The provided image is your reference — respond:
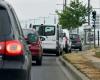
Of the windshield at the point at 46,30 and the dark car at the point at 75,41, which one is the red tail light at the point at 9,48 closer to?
the windshield at the point at 46,30

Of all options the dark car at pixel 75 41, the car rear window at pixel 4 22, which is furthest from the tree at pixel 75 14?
the car rear window at pixel 4 22

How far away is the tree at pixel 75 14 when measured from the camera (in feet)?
233

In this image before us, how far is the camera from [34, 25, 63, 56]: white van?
37481 millimetres

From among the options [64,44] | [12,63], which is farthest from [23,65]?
[64,44]

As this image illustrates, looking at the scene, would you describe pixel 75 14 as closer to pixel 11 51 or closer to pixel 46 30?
pixel 46 30

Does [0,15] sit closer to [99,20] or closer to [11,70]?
[11,70]

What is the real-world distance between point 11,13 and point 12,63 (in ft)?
3.27

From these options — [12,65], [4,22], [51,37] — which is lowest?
[51,37]

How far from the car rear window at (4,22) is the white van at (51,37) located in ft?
88.0

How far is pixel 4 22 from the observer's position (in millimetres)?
8938

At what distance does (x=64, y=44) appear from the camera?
4444cm

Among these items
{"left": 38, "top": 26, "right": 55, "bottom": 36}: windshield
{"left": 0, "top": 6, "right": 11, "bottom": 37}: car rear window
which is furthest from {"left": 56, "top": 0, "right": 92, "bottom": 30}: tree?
{"left": 0, "top": 6, "right": 11, "bottom": 37}: car rear window

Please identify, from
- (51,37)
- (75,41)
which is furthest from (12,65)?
(75,41)

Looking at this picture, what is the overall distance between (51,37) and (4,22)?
1151 inches
